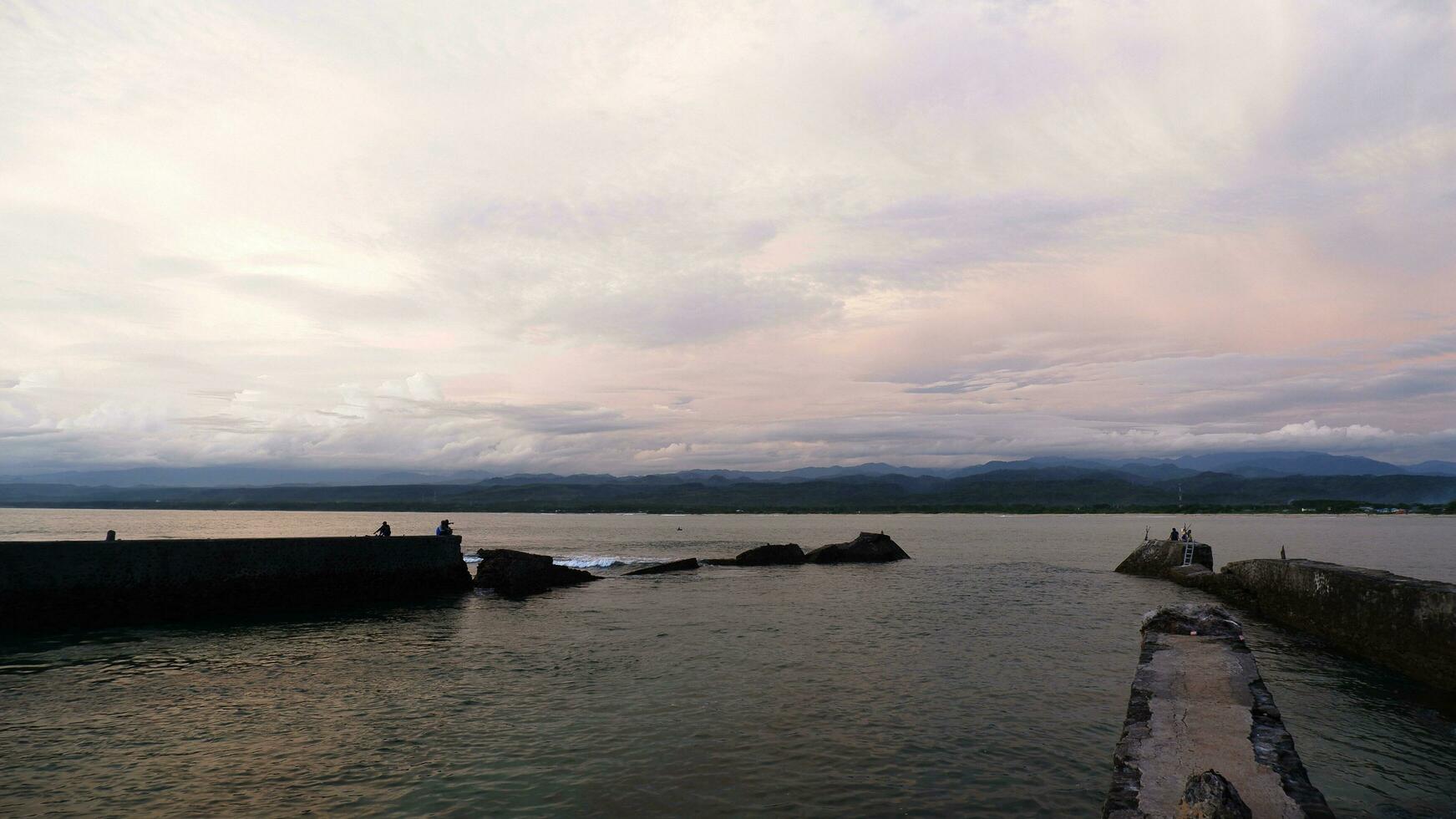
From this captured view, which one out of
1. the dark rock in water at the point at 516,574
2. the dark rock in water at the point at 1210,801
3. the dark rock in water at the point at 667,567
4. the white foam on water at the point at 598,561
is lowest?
the white foam on water at the point at 598,561

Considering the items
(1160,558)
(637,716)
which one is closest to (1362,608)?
(637,716)

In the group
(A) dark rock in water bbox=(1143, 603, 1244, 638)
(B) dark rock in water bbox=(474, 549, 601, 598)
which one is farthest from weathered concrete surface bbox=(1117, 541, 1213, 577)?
(B) dark rock in water bbox=(474, 549, 601, 598)

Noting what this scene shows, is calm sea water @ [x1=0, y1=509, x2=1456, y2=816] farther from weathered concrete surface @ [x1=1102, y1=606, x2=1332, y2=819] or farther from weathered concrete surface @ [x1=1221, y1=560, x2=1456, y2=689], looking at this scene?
weathered concrete surface @ [x1=1102, y1=606, x2=1332, y2=819]

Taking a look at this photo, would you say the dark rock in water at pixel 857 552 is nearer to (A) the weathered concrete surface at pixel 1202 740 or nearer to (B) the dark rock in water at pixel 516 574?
(B) the dark rock in water at pixel 516 574

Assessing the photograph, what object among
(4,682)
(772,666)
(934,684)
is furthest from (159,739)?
(934,684)

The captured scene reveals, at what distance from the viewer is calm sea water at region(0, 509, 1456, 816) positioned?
427 inches

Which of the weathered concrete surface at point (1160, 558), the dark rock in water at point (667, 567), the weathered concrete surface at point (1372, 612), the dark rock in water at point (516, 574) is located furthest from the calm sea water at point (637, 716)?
the weathered concrete surface at point (1160, 558)

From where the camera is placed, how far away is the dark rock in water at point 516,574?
121 ft

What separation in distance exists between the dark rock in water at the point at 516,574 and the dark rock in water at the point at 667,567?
6986mm

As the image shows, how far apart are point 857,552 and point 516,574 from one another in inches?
1137

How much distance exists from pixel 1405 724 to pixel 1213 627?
515 centimetres

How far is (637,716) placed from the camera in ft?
48.6

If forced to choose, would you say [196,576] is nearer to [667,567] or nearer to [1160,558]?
[667,567]

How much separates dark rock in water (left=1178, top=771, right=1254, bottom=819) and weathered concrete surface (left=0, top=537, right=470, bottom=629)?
28666 mm
